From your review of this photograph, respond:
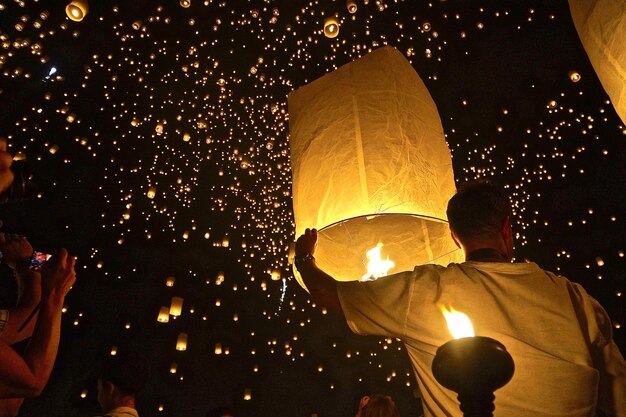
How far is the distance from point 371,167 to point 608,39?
1.12 meters

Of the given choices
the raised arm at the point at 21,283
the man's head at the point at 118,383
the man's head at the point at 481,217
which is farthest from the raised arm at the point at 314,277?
the man's head at the point at 118,383

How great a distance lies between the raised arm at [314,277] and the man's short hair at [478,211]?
2.21 ft

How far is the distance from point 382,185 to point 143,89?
805cm

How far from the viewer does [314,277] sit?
5.81 ft

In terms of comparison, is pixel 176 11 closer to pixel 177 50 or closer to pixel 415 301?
pixel 177 50

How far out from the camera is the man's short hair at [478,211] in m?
1.81

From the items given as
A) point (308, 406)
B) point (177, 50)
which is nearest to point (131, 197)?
point (177, 50)

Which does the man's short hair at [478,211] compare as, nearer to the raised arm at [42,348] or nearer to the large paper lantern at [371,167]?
the large paper lantern at [371,167]

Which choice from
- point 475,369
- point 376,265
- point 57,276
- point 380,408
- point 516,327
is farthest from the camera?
point 380,408

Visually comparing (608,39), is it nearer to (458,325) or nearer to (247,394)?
(458,325)

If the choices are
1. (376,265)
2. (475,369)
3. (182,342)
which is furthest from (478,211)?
(182,342)

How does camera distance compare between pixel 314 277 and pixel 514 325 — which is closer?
pixel 514 325

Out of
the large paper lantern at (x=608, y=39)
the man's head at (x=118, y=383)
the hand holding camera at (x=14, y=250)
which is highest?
the large paper lantern at (x=608, y=39)

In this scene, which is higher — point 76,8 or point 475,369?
point 76,8
